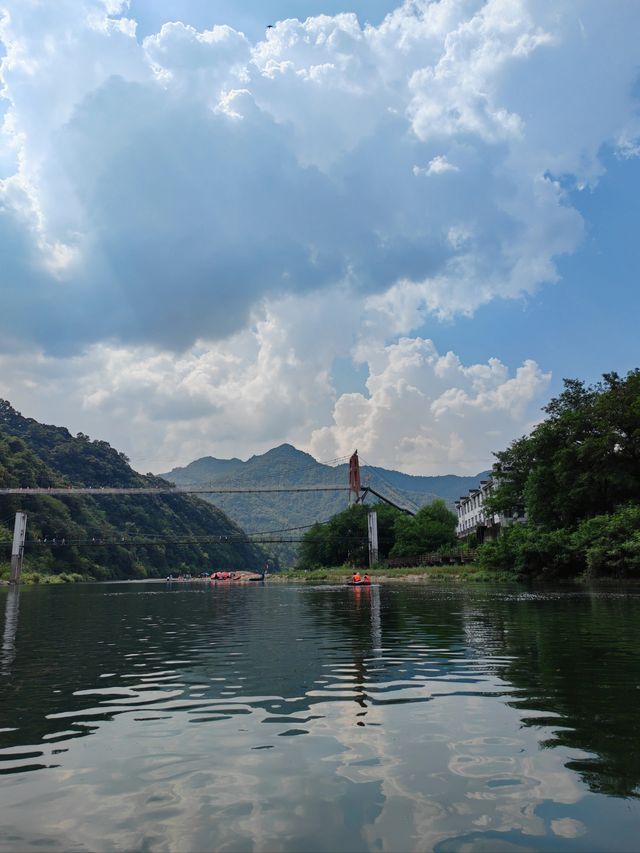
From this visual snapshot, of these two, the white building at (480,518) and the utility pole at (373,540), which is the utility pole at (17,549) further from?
the white building at (480,518)

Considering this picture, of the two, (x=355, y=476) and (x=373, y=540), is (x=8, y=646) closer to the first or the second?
(x=373, y=540)

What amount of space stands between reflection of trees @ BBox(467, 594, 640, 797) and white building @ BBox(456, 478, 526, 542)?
73.1m

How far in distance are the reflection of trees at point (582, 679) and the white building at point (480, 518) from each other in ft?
240

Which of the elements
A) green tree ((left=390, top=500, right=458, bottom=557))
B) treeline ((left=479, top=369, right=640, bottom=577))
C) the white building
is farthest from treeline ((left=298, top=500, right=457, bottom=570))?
treeline ((left=479, top=369, right=640, bottom=577))

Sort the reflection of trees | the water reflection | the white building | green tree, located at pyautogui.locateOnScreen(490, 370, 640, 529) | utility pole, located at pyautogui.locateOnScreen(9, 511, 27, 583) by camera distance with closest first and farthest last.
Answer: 1. the reflection of trees
2. the water reflection
3. green tree, located at pyautogui.locateOnScreen(490, 370, 640, 529)
4. the white building
5. utility pole, located at pyautogui.locateOnScreen(9, 511, 27, 583)

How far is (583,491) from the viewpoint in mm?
57375

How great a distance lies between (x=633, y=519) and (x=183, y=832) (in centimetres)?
4701

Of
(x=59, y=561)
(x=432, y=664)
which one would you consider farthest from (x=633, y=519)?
(x=59, y=561)

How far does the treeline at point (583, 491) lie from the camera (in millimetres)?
47625

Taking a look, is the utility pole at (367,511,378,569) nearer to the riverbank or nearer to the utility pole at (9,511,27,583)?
the riverbank

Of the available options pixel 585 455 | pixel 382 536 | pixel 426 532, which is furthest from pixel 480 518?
pixel 585 455

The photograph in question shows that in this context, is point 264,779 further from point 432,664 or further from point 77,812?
point 432,664

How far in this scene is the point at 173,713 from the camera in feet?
Result: 33.0

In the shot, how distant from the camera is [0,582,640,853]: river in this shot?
17.9 feet
